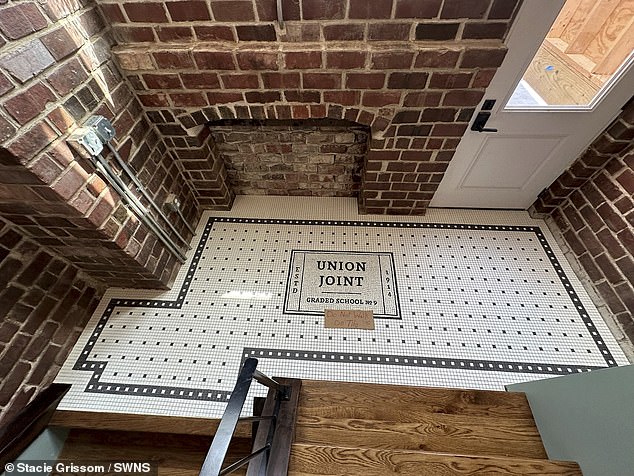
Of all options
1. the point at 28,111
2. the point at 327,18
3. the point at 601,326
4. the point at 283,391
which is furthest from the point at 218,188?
the point at 601,326

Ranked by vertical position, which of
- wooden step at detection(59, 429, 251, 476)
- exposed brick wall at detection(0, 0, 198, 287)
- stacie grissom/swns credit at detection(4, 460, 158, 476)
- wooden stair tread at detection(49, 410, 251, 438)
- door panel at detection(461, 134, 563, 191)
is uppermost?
door panel at detection(461, 134, 563, 191)

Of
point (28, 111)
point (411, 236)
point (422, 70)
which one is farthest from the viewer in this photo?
point (411, 236)

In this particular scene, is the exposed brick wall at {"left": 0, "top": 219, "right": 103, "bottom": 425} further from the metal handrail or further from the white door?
the white door

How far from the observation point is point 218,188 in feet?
6.75

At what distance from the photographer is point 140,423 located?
4.34ft

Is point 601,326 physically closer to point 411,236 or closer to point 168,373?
point 411,236

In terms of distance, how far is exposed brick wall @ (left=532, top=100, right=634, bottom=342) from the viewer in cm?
154

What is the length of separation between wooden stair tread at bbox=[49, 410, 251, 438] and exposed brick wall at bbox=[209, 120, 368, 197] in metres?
1.61

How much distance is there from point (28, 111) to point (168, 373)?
4.34 feet

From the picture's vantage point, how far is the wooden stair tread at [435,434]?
116cm

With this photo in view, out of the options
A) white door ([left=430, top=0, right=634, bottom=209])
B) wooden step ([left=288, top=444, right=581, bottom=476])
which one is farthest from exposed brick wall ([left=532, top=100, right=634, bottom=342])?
wooden step ([left=288, top=444, right=581, bottom=476])

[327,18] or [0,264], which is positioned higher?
[327,18]

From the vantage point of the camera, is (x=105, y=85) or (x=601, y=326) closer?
(x=105, y=85)

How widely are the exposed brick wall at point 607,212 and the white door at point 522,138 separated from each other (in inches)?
2.8
